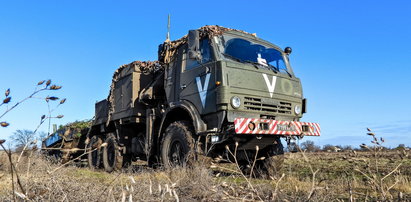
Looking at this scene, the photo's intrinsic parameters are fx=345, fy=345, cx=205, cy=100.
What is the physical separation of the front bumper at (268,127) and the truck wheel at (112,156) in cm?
494

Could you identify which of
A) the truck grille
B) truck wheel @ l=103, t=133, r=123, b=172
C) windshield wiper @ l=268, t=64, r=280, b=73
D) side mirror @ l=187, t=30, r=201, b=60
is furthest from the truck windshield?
truck wheel @ l=103, t=133, r=123, b=172

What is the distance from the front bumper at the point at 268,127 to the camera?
6082 millimetres

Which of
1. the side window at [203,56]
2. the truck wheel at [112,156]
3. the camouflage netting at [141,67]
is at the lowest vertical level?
the truck wheel at [112,156]

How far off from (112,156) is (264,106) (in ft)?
18.0

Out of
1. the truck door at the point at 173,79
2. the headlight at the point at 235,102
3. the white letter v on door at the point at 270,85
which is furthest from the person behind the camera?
the truck door at the point at 173,79

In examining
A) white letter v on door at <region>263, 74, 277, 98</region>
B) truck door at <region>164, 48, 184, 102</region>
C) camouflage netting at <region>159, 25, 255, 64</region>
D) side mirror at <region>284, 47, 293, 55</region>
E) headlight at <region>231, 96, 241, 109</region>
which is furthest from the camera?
side mirror at <region>284, 47, 293, 55</region>

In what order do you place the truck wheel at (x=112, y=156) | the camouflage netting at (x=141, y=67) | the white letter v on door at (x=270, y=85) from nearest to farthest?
the white letter v on door at (x=270, y=85)
the camouflage netting at (x=141, y=67)
the truck wheel at (x=112, y=156)

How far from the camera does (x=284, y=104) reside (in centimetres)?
734

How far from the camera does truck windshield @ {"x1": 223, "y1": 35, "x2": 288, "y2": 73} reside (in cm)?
726

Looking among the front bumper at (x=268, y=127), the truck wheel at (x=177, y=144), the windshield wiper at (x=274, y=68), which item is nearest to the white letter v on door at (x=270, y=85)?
the windshield wiper at (x=274, y=68)

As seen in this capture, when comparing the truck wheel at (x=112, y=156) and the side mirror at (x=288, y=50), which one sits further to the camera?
the truck wheel at (x=112, y=156)

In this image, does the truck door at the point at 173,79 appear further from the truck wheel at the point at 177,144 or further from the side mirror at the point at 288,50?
the side mirror at the point at 288,50

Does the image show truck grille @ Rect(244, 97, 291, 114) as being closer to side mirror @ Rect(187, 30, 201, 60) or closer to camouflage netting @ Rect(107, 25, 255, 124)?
side mirror @ Rect(187, 30, 201, 60)

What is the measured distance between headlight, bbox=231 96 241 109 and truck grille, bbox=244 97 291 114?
0.56 feet
